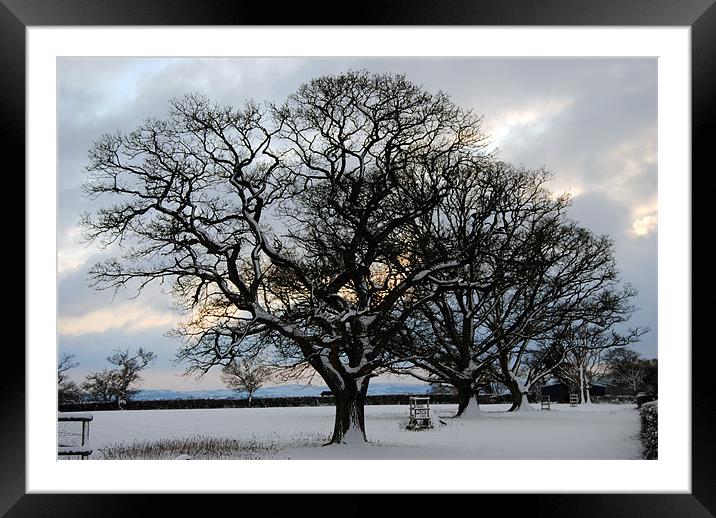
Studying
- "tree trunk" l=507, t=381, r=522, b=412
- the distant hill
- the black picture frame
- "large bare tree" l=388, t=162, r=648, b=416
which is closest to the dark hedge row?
the distant hill

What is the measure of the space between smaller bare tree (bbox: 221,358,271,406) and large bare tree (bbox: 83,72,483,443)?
18cm

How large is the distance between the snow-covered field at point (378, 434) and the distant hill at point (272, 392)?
0.16 metres

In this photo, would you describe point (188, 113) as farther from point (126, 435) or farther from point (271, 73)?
point (126, 435)

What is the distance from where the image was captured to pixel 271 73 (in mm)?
8336

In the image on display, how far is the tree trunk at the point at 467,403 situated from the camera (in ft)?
30.5

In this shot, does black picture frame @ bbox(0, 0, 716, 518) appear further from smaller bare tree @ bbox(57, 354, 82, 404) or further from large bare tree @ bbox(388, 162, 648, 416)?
large bare tree @ bbox(388, 162, 648, 416)

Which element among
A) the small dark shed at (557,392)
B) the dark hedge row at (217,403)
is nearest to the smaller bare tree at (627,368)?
the small dark shed at (557,392)

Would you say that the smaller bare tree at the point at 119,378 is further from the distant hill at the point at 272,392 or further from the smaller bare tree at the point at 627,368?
the smaller bare tree at the point at 627,368

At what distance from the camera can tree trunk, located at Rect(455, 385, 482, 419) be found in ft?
30.5
